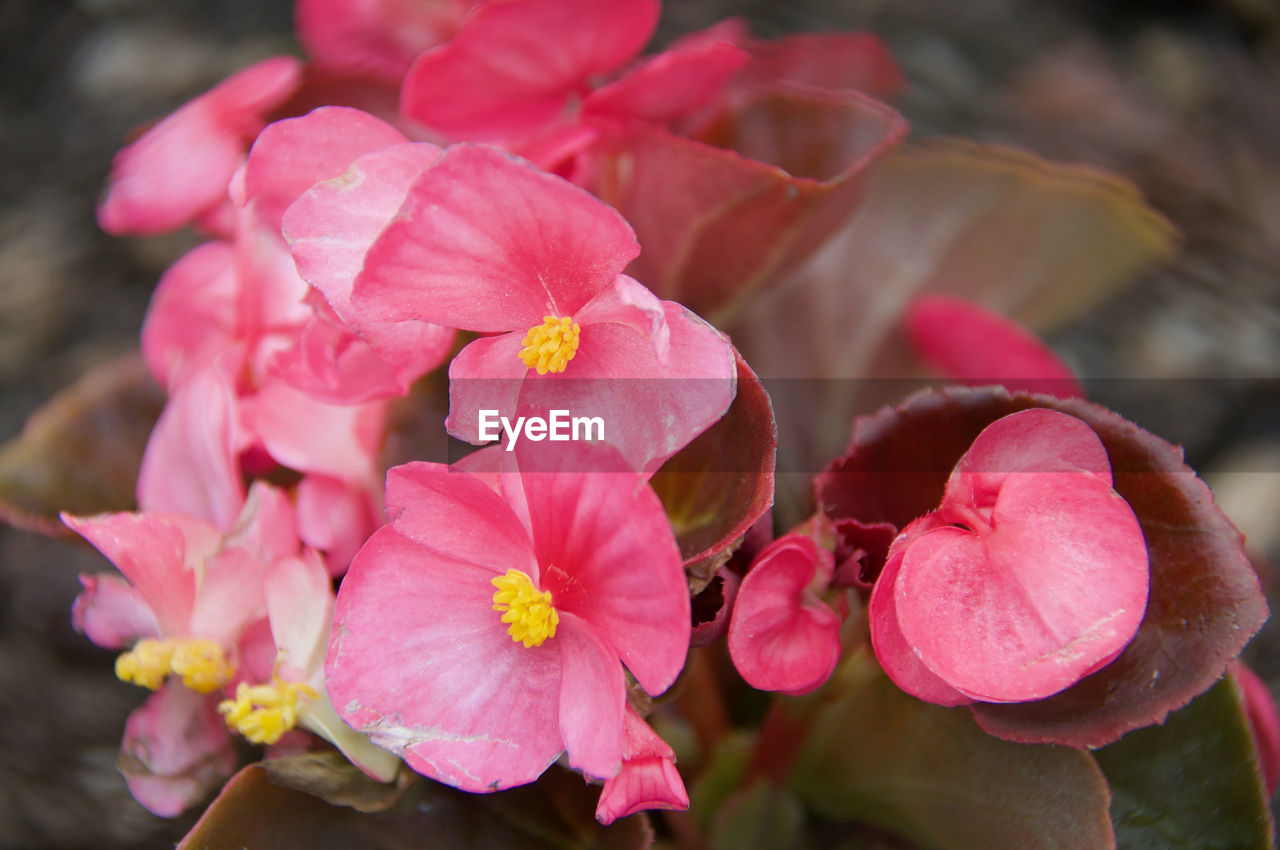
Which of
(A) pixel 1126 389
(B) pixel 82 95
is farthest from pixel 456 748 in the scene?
(B) pixel 82 95

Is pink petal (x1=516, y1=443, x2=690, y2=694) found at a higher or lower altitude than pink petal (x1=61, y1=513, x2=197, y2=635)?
higher

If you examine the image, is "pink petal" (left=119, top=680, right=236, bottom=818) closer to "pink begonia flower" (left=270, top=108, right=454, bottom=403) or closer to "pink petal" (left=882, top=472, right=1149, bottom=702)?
"pink begonia flower" (left=270, top=108, right=454, bottom=403)

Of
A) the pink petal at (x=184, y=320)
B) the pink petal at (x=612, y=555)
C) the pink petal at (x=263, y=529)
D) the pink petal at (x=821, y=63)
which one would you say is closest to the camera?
the pink petal at (x=612, y=555)

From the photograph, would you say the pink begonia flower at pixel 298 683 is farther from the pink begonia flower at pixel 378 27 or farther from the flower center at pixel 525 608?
the pink begonia flower at pixel 378 27

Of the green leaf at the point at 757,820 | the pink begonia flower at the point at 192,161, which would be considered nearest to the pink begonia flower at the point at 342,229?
the pink begonia flower at the point at 192,161

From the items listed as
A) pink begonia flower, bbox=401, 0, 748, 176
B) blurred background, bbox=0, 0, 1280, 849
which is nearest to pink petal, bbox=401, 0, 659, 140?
pink begonia flower, bbox=401, 0, 748, 176

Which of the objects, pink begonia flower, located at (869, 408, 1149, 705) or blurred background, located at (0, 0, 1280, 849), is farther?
blurred background, located at (0, 0, 1280, 849)
